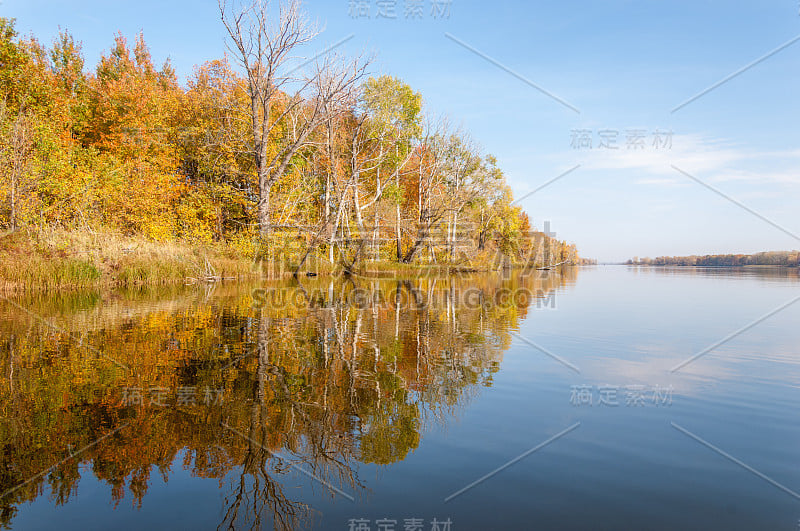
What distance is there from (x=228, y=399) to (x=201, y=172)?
1277 inches

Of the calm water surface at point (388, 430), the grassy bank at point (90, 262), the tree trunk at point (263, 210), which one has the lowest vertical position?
the calm water surface at point (388, 430)

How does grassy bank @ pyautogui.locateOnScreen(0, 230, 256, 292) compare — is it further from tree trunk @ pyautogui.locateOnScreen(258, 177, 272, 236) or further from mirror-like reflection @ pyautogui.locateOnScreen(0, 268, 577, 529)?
mirror-like reflection @ pyautogui.locateOnScreen(0, 268, 577, 529)

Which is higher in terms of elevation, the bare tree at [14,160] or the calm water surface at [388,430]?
the bare tree at [14,160]

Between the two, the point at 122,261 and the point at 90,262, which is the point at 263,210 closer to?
the point at 122,261

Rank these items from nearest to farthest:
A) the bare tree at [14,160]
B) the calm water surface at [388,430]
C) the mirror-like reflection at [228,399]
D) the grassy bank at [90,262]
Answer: the calm water surface at [388,430], the mirror-like reflection at [228,399], the grassy bank at [90,262], the bare tree at [14,160]

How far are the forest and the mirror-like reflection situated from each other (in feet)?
36.6

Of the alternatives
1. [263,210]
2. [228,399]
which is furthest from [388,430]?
[263,210]

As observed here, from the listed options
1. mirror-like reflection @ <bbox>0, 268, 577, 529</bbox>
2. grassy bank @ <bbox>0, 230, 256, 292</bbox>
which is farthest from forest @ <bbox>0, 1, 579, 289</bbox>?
mirror-like reflection @ <bbox>0, 268, 577, 529</bbox>

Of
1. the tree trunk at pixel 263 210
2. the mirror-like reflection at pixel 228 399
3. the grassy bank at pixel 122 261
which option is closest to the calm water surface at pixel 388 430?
the mirror-like reflection at pixel 228 399

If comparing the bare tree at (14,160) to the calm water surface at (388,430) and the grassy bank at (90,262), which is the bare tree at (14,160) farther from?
the calm water surface at (388,430)

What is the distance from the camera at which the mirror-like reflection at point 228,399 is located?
12.4 ft

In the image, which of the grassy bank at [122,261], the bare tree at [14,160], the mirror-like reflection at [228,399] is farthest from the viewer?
the bare tree at [14,160]

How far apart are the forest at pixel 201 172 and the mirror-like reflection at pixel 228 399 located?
11.1 meters

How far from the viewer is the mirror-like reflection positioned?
3775mm
